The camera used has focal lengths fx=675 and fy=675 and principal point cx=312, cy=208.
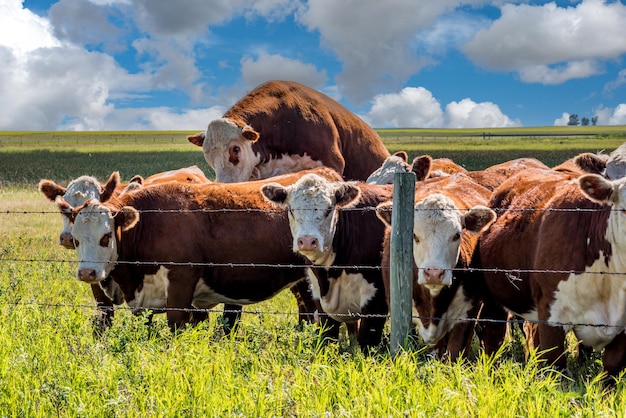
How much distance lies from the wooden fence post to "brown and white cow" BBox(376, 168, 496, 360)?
0.88 ft

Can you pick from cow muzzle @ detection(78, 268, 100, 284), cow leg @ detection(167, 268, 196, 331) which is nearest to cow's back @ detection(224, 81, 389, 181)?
cow leg @ detection(167, 268, 196, 331)

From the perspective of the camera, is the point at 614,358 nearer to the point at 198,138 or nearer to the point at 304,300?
the point at 304,300

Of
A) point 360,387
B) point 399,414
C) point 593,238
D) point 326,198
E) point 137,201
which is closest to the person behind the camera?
point 399,414

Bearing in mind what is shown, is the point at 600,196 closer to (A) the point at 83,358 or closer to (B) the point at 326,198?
(B) the point at 326,198

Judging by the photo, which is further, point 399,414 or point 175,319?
point 175,319

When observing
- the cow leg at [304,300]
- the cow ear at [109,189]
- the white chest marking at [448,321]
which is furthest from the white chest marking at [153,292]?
the white chest marking at [448,321]

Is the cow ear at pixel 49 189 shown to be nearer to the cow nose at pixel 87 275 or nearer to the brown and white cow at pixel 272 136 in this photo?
the cow nose at pixel 87 275

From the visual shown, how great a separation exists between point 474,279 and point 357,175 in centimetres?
601

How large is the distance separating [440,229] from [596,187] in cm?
133

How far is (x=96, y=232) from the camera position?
6.57m

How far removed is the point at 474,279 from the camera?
5.91m

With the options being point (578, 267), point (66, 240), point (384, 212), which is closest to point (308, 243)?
point (384, 212)

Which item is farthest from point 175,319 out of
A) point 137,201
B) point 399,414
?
point 399,414

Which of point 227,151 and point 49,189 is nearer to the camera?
point 49,189
